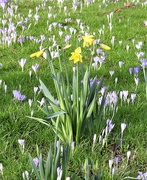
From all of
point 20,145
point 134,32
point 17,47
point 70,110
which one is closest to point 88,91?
point 70,110

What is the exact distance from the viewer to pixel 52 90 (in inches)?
193

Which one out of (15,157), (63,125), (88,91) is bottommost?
(15,157)

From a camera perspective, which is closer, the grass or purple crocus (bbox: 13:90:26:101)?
the grass

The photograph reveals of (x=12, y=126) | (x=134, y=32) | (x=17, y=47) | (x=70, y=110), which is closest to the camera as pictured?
(x=70, y=110)

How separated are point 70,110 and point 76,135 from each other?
0.90ft

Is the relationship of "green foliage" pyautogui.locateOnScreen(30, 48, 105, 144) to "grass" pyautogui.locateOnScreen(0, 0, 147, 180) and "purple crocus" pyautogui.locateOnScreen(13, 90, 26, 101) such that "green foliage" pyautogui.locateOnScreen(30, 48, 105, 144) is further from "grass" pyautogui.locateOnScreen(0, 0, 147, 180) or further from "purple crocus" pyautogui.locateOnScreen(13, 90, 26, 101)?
"purple crocus" pyautogui.locateOnScreen(13, 90, 26, 101)

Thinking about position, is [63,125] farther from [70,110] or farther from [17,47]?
[17,47]

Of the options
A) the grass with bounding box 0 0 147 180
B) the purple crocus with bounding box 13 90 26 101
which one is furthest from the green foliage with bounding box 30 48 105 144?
the purple crocus with bounding box 13 90 26 101

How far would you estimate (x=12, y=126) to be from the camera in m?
3.93

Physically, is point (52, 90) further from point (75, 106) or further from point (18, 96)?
point (75, 106)

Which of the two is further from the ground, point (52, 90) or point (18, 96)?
point (18, 96)

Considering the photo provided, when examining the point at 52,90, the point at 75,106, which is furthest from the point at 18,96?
the point at 75,106

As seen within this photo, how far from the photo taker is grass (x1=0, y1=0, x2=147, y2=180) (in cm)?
338

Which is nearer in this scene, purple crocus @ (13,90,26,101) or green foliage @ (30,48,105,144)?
green foliage @ (30,48,105,144)
